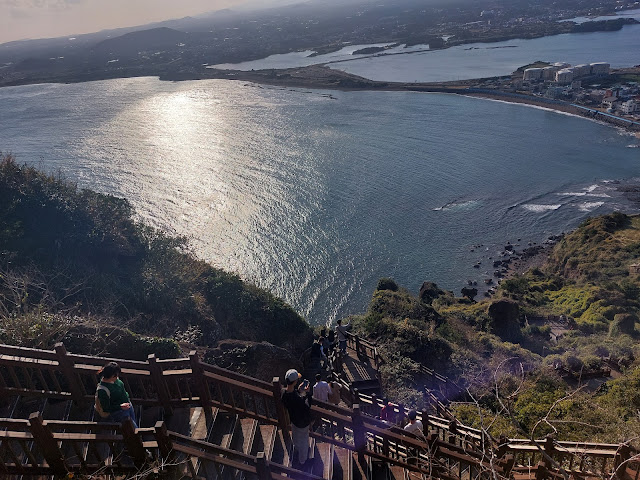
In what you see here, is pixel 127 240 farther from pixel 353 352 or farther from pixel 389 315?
pixel 389 315

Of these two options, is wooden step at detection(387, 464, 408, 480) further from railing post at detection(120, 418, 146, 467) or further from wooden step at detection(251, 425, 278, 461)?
railing post at detection(120, 418, 146, 467)

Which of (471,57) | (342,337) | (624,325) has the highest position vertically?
(471,57)

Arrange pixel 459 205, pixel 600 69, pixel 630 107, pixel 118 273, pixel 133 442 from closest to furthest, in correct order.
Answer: pixel 133 442
pixel 118 273
pixel 459 205
pixel 630 107
pixel 600 69

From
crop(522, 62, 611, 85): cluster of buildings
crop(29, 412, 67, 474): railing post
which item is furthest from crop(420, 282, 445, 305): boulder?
crop(522, 62, 611, 85): cluster of buildings

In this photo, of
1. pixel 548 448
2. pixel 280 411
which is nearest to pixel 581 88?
pixel 548 448

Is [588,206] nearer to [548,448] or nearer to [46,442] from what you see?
[548,448]

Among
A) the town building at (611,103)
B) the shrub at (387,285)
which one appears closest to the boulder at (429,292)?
the shrub at (387,285)
